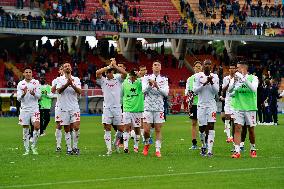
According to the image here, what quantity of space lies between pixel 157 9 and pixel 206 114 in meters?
54.3

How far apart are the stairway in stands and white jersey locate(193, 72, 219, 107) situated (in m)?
51.9

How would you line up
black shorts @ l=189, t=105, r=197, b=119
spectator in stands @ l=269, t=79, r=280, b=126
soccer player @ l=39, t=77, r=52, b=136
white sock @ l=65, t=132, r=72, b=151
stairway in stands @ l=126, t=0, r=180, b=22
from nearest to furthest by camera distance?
white sock @ l=65, t=132, r=72, b=151, black shorts @ l=189, t=105, r=197, b=119, soccer player @ l=39, t=77, r=52, b=136, spectator in stands @ l=269, t=79, r=280, b=126, stairway in stands @ l=126, t=0, r=180, b=22

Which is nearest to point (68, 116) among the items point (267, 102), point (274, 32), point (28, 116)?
point (28, 116)

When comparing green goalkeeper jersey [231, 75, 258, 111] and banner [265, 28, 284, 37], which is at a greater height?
banner [265, 28, 284, 37]

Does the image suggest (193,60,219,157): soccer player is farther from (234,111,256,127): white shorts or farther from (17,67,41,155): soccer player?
(17,67,41,155): soccer player

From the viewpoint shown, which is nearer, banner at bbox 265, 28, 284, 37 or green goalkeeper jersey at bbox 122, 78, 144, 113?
green goalkeeper jersey at bbox 122, 78, 144, 113

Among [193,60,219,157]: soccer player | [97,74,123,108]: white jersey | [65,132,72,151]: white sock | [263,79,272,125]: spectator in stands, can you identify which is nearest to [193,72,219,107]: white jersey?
[193,60,219,157]: soccer player

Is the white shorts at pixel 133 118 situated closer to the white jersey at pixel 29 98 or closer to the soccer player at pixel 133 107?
the soccer player at pixel 133 107

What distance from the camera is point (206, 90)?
78.6 ft

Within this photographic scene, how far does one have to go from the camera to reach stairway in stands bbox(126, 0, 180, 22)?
76250mm

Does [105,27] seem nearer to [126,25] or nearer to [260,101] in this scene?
[126,25]

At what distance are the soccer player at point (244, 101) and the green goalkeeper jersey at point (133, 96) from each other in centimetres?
359

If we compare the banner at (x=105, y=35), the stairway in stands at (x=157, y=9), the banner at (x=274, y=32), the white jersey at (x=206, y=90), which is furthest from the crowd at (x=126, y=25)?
the white jersey at (x=206, y=90)

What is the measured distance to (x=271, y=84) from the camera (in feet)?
145
